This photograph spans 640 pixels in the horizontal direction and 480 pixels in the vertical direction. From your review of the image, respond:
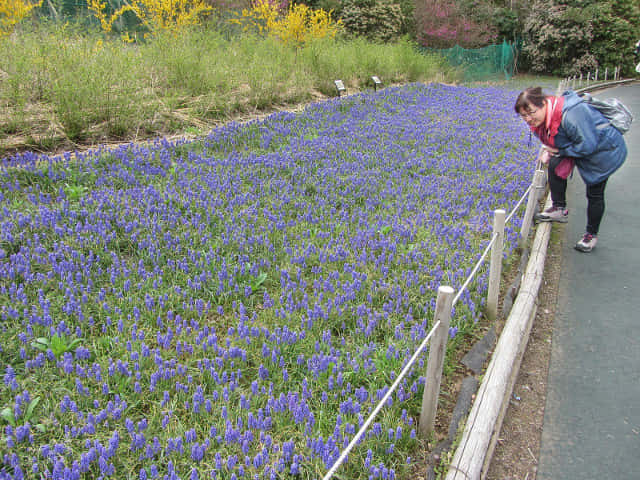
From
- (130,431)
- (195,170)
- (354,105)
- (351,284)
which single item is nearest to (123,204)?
(195,170)

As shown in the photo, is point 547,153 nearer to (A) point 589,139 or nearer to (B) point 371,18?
(A) point 589,139

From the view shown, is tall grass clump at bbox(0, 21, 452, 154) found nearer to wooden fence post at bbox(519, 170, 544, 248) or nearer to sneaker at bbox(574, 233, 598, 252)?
wooden fence post at bbox(519, 170, 544, 248)

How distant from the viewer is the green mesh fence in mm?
24922

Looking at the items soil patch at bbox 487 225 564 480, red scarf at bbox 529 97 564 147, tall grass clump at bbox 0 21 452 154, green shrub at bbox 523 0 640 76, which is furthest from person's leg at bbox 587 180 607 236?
green shrub at bbox 523 0 640 76

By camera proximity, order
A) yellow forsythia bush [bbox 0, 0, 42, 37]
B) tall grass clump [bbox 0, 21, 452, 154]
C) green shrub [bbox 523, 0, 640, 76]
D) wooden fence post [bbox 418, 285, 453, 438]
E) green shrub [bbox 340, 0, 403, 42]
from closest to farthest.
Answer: wooden fence post [bbox 418, 285, 453, 438] < tall grass clump [bbox 0, 21, 452, 154] < yellow forsythia bush [bbox 0, 0, 42, 37] < green shrub [bbox 340, 0, 403, 42] < green shrub [bbox 523, 0, 640, 76]

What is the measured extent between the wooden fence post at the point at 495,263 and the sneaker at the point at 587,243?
2343mm

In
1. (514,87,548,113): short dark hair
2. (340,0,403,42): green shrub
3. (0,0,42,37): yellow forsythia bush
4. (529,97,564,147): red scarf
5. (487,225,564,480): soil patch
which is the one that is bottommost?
(487,225,564,480): soil patch

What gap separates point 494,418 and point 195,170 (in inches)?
174

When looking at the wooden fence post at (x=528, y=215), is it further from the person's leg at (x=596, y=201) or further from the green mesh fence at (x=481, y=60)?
the green mesh fence at (x=481, y=60)

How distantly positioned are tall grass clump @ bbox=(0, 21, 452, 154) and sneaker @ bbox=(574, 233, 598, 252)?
6.16 meters

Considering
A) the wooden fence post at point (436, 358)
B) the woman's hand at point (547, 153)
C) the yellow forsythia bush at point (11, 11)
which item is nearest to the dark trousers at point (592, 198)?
the woman's hand at point (547, 153)

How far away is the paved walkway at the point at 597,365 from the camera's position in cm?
261

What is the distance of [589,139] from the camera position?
4605 millimetres

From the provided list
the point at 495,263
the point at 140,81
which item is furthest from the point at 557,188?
the point at 140,81
